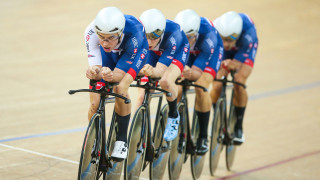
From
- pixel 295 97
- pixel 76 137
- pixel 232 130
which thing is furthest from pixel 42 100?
pixel 295 97

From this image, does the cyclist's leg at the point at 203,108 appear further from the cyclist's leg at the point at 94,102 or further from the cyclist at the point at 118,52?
the cyclist's leg at the point at 94,102

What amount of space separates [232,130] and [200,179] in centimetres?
81

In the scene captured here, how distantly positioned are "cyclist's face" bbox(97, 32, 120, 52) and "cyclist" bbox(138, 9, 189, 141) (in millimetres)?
660

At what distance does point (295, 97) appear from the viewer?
375 inches

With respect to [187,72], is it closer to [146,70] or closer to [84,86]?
[146,70]

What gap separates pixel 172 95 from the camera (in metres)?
5.29

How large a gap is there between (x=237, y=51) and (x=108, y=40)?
2.42 metres

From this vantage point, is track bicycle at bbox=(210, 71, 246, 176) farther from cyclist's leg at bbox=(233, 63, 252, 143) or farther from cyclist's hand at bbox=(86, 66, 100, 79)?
cyclist's hand at bbox=(86, 66, 100, 79)

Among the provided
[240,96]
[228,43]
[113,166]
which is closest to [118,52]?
[113,166]

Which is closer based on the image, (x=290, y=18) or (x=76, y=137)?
(x=76, y=137)

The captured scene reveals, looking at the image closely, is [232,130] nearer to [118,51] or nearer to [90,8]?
[118,51]

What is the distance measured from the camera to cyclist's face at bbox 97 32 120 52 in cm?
440

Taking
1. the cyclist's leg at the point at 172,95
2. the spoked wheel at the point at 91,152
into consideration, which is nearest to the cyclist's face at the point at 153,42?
the cyclist's leg at the point at 172,95

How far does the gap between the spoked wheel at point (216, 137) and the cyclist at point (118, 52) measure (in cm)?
167
